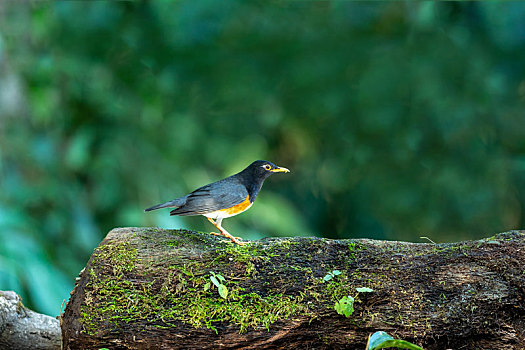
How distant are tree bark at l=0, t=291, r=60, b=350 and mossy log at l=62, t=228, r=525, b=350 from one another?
54 centimetres

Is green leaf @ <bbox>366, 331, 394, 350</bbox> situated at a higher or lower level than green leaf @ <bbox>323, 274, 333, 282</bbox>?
lower

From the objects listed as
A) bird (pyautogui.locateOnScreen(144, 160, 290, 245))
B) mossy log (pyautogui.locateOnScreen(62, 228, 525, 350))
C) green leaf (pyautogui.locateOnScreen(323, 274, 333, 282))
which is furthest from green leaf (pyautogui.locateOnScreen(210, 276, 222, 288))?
green leaf (pyautogui.locateOnScreen(323, 274, 333, 282))

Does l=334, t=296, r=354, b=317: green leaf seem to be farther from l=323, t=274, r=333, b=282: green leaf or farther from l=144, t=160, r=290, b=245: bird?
l=144, t=160, r=290, b=245: bird

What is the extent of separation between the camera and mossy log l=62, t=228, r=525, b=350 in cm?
182

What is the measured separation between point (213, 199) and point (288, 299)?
17.8 inches

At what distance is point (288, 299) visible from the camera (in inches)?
73.9

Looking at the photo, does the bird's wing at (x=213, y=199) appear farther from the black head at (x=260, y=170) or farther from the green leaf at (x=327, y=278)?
the green leaf at (x=327, y=278)

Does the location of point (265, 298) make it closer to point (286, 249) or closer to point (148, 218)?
point (286, 249)

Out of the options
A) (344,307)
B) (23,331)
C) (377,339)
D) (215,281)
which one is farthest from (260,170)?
(23,331)

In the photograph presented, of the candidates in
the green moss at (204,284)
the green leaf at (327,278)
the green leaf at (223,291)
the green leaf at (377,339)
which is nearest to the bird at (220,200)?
the green moss at (204,284)

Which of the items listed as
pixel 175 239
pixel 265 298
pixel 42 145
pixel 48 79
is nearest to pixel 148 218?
pixel 42 145

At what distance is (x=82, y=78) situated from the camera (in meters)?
4.73

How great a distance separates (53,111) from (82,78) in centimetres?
42

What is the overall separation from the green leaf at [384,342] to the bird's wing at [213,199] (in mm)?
690
